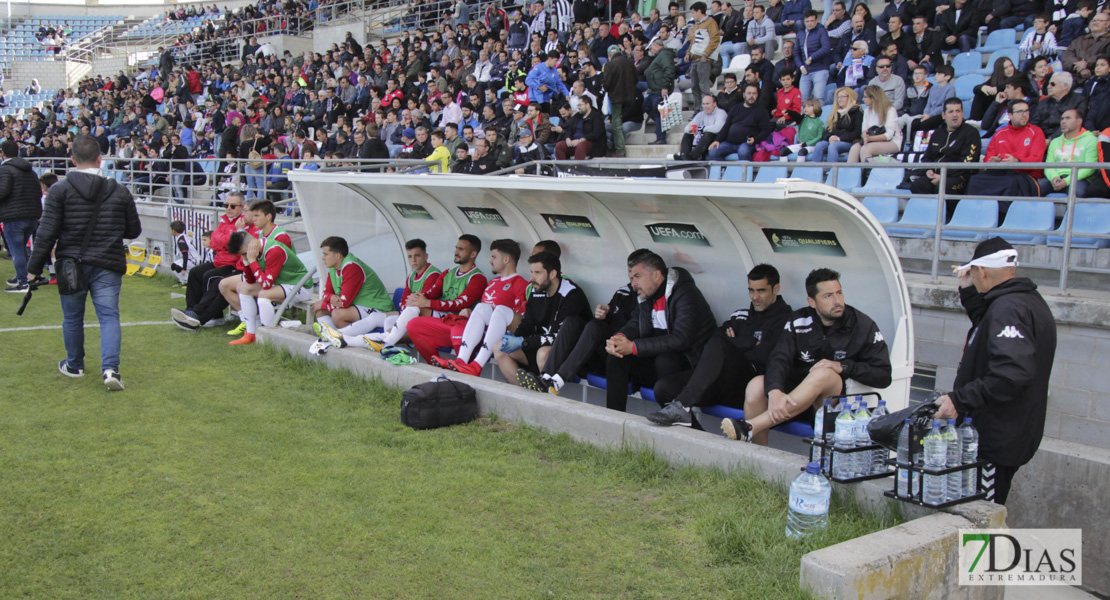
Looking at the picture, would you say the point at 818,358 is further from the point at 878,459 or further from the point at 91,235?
the point at 91,235

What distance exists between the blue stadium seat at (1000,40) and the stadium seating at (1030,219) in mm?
4295

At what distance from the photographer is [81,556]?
3770 millimetres

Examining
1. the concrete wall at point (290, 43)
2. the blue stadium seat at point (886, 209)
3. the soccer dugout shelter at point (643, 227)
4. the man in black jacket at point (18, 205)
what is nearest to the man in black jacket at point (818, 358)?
the soccer dugout shelter at point (643, 227)

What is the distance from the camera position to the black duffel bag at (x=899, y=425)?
3.95 metres

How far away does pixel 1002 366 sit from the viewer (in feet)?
13.0

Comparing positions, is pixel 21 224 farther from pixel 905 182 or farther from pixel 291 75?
pixel 291 75

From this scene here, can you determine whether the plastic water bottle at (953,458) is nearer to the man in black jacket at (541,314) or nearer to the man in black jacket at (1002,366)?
the man in black jacket at (1002,366)

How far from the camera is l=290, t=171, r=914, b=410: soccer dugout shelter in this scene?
517 cm

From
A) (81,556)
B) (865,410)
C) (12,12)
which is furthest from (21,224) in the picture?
(12,12)

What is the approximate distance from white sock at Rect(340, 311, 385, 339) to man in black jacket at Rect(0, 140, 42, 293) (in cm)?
665

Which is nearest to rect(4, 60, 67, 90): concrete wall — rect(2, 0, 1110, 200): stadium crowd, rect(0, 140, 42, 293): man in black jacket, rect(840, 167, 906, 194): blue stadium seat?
rect(2, 0, 1110, 200): stadium crowd

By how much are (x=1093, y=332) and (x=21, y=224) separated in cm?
1298
